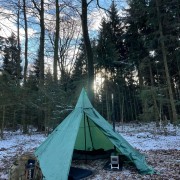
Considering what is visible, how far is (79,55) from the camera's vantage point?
79.1 ft

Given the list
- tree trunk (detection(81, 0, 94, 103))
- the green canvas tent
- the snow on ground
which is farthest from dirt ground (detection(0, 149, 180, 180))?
→ tree trunk (detection(81, 0, 94, 103))

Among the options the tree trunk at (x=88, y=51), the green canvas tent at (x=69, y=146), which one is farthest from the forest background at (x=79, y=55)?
the green canvas tent at (x=69, y=146)

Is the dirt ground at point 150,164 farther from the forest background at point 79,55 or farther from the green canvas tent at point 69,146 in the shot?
the forest background at point 79,55

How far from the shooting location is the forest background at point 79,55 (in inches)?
533

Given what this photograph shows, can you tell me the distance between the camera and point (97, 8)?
10.0m

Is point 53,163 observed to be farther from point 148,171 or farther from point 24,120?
point 24,120

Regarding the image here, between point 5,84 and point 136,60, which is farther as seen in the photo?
point 136,60

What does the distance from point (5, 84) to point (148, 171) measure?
10394 millimetres

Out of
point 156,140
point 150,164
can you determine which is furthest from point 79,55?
point 150,164

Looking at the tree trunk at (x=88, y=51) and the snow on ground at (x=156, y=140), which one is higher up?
the tree trunk at (x=88, y=51)

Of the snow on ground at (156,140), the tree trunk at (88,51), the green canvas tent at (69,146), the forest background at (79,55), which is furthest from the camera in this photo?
the forest background at (79,55)

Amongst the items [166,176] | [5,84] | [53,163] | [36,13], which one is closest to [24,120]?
[5,84]

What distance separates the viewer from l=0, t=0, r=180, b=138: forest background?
13539 mm

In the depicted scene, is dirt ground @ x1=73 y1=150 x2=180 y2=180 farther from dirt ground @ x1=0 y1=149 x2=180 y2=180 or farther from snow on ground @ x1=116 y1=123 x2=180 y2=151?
snow on ground @ x1=116 y1=123 x2=180 y2=151
